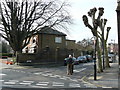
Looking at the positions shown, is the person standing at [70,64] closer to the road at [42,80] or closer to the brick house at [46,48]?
the road at [42,80]

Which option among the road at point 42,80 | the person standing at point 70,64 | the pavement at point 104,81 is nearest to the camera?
the road at point 42,80

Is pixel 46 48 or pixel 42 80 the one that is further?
pixel 46 48

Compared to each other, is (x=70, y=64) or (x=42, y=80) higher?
(x=70, y=64)

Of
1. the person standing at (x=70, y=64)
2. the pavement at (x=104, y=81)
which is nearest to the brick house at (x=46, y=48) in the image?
the person standing at (x=70, y=64)

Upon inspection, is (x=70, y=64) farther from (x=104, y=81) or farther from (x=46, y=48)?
(x=46, y=48)

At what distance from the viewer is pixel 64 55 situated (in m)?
42.0

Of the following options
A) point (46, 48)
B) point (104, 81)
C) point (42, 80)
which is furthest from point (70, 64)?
point (46, 48)

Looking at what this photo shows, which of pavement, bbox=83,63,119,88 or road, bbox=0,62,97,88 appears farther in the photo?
pavement, bbox=83,63,119,88

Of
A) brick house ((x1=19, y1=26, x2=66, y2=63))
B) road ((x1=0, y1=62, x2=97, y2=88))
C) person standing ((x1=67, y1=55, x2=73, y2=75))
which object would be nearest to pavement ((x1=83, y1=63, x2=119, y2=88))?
road ((x1=0, y1=62, x2=97, y2=88))

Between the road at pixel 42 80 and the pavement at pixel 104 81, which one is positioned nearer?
the road at pixel 42 80

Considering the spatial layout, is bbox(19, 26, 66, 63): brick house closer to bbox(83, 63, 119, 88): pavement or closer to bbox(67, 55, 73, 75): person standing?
bbox(67, 55, 73, 75): person standing

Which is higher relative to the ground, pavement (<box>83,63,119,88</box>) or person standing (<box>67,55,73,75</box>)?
person standing (<box>67,55,73,75</box>)

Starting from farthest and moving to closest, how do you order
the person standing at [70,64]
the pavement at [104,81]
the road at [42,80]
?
the person standing at [70,64] → the pavement at [104,81] → the road at [42,80]

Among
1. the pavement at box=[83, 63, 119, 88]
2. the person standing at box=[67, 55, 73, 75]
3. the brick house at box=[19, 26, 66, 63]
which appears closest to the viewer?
the pavement at box=[83, 63, 119, 88]
